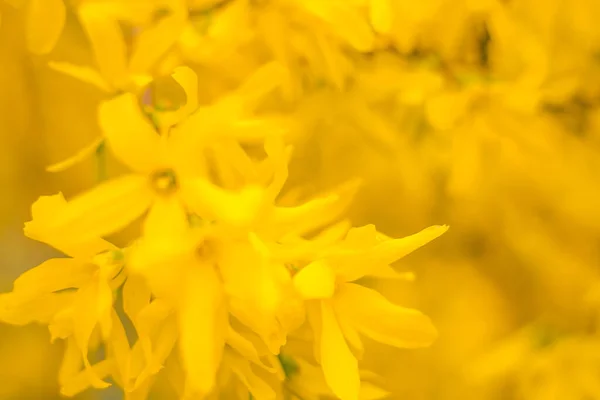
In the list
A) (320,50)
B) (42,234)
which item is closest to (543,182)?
(320,50)

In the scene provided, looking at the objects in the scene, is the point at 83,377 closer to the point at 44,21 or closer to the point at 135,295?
→ the point at 135,295

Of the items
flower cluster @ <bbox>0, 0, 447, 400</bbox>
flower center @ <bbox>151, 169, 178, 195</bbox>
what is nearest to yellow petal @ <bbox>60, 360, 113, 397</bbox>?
flower cluster @ <bbox>0, 0, 447, 400</bbox>

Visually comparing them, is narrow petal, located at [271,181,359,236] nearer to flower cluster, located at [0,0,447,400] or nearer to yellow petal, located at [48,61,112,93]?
flower cluster, located at [0,0,447,400]

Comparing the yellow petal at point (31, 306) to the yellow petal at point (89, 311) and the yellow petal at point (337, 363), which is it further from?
the yellow petal at point (337, 363)

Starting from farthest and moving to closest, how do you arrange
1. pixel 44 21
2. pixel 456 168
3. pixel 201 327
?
pixel 456 168 → pixel 44 21 → pixel 201 327

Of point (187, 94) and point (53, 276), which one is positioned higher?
point (187, 94)

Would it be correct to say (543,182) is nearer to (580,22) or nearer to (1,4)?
(580,22)

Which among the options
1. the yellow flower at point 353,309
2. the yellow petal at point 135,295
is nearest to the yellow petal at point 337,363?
the yellow flower at point 353,309

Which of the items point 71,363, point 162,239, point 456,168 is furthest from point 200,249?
point 456,168
